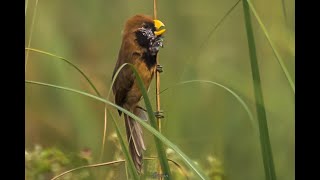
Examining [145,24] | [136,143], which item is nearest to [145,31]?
[145,24]

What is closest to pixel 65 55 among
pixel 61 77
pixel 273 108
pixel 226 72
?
Result: pixel 61 77

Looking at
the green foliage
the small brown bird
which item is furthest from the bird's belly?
the green foliage

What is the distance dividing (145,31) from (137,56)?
54 millimetres

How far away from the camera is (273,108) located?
1.14 meters

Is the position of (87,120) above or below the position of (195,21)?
below

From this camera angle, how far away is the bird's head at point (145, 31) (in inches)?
45.5

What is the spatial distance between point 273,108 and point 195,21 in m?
0.24

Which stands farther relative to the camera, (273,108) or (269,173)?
(273,108)

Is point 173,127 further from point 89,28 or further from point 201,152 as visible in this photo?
point 89,28

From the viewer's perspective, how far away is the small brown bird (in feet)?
3.79

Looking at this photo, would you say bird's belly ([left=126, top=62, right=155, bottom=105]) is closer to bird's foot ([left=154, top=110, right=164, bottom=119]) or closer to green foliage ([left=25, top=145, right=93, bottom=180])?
bird's foot ([left=154, top=110, right=164, bottom=119])

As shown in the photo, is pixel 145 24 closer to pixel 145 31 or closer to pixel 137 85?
pixel 145 31

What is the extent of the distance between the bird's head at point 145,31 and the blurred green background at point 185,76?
0.05 ft

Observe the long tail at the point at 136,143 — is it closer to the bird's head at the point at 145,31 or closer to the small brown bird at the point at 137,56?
the small brown bird at the point at 137,56
